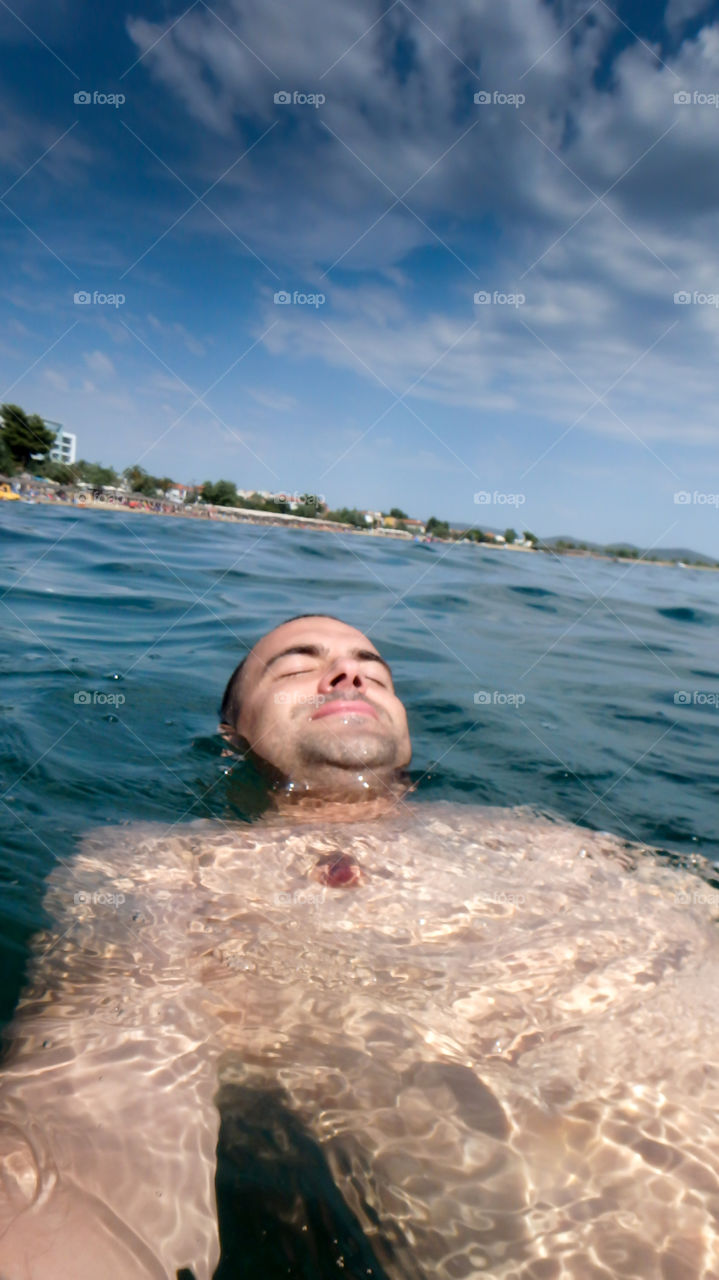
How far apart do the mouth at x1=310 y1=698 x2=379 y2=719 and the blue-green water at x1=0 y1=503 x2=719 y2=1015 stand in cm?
90

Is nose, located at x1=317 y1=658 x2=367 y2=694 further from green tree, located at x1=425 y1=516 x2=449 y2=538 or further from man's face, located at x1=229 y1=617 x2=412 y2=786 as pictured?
green tree, located at x1=425 y1=516 x2=449 y2=538

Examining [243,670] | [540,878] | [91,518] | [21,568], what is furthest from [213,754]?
[91,518]

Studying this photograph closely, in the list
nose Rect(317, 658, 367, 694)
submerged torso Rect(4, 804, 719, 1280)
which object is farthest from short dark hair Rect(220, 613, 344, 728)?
submerged torso Rect(4, 804, 719, 1280)

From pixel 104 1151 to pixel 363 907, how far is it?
1.37 metres

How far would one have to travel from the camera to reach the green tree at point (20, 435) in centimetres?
3916

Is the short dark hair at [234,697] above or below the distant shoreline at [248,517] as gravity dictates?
below

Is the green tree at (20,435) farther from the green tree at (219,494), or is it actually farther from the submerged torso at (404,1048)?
the submerged torso at (404,1048)

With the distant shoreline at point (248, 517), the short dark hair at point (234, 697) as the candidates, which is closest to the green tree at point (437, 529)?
the distant shoreline at point (248, 517)

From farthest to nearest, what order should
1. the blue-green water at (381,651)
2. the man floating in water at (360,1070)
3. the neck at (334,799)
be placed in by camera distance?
the blue-green water at (381,651)
the neck at (334,799)
the man floating in water at (360,1070)

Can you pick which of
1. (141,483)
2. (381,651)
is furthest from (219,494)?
(381,651)

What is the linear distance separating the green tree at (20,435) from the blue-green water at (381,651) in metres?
27.0

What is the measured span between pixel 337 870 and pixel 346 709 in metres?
1.14

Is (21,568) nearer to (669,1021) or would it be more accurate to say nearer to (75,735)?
(75,735)

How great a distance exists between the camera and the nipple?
10.7 feet
